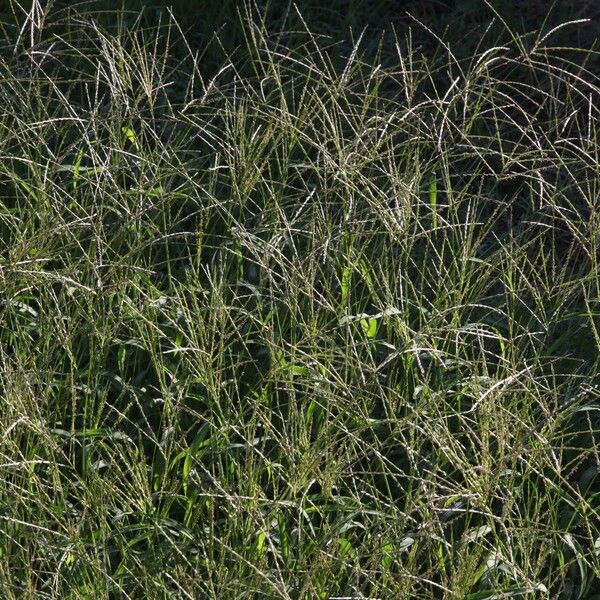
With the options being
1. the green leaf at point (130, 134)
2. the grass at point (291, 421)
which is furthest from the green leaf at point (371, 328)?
the green leaf at point (130, 134)

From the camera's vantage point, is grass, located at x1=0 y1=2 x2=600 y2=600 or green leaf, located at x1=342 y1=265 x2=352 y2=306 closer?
grass, located at x1=0 y1=2 x2=600 y2=600

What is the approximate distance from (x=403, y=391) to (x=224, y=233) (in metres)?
0.78

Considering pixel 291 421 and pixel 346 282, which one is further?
pixel 346 282

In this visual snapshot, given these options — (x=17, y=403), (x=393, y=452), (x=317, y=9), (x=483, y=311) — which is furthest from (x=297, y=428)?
(x=317, y=9)

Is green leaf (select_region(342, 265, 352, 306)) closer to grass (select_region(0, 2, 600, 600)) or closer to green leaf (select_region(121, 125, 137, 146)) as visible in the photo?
grass (select_region(0, 2, 600, 600))

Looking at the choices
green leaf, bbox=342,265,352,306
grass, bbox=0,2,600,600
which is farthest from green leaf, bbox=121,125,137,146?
green leaf, bbox=342,265,352,306

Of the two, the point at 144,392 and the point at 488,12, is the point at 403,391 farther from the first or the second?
the point at 488,12

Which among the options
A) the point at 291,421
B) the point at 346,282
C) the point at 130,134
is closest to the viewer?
the point at 291,421

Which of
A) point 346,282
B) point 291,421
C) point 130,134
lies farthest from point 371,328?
point 130,134

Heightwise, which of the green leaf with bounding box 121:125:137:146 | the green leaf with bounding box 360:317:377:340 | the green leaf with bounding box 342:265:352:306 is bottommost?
the green leaf with bounding box 360:317:377:340

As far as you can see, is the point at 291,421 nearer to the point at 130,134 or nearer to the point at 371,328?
the point at 371,328

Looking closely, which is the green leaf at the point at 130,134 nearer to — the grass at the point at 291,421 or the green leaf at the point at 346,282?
the grass at the point at 291,421

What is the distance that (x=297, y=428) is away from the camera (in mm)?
2428

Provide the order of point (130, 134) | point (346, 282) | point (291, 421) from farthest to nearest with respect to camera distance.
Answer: point (130, 134), point (346, 282), point (291, 421)
